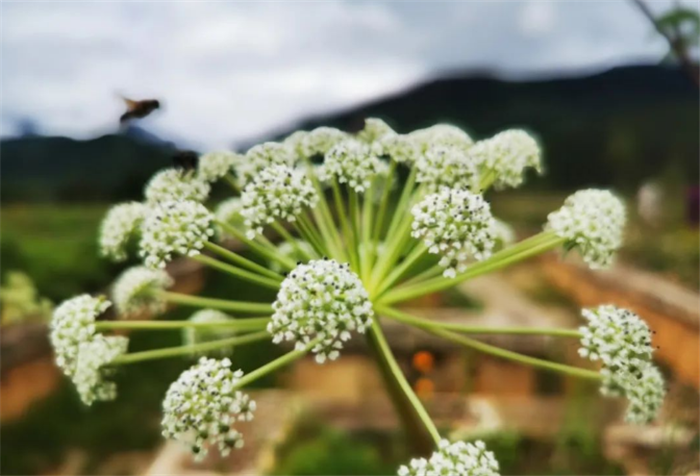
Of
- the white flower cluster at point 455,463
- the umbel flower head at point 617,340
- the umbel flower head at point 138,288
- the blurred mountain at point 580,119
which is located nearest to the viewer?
the white flower cluster at point 455,463

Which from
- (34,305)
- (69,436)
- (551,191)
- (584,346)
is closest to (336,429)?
(69,436)

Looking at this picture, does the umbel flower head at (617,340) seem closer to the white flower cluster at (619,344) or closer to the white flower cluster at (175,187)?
the white flower cluster at (619,344)

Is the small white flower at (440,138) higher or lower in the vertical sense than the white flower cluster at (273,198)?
higher

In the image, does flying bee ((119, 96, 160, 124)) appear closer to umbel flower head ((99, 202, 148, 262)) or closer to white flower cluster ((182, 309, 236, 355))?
umbel flower head ((99, 202, 148, 262))

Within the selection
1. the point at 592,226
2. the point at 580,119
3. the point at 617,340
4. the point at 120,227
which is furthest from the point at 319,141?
the point at 580,119

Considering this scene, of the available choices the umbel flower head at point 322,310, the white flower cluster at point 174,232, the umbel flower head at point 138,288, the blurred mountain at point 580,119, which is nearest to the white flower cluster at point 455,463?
the umbel flower head at point 322,310

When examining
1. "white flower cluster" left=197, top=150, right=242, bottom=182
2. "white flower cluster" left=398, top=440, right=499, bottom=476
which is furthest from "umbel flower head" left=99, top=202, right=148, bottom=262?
"white flower cluster" left=398, top=440, right=499, bottom=476

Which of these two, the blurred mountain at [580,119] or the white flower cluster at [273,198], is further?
the blurred mountain at [580,119]
